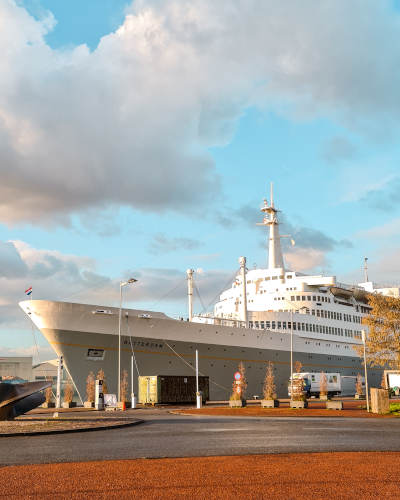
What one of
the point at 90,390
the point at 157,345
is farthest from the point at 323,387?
the point at 90,390

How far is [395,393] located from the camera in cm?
5019

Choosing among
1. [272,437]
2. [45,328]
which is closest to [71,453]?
[272,437]

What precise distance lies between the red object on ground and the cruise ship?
86.0ft

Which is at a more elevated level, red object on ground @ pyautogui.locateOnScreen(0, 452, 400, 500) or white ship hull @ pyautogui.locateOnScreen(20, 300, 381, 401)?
white ship hull @ pyautogui.locateOnScreen(20, 300, 381, 401)

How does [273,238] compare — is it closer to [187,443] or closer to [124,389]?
[124,389]

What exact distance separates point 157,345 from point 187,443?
89.8 feet

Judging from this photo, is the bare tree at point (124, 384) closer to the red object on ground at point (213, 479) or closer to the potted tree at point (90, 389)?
the potted tree at point (90, 389)

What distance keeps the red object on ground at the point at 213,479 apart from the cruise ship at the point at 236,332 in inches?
1032

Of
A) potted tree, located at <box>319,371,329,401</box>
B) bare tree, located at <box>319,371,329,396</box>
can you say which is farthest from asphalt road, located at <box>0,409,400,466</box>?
bare tree, located at <box>319,371,329,396</box>

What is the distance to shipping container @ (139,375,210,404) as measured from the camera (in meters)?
34.8

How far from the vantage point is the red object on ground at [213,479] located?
6.48m

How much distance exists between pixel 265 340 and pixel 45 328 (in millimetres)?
18666

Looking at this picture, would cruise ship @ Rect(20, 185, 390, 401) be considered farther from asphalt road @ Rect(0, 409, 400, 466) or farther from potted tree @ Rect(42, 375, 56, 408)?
asphalt road @ Rect(0, 409, 400, 466)

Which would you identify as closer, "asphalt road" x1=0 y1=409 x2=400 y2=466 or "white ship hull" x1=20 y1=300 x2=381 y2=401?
"asphalt road" x1=0 y1=409 x2=400 y2=466
